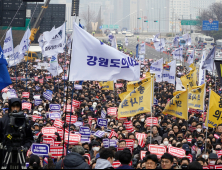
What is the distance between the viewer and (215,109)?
10203 mm

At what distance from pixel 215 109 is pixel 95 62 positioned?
11.2 ft

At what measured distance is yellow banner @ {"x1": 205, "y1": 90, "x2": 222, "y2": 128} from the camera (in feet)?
33.2

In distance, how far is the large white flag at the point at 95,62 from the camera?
7.89 metres

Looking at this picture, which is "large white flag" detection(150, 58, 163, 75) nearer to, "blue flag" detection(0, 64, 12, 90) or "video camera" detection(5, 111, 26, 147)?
"blue flag" detection(0, 64, 12, 90)

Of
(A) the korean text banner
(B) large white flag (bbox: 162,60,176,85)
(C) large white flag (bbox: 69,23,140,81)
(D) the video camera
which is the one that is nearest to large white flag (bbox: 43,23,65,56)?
(B) large white flag (bbox: 162,60,176,85)

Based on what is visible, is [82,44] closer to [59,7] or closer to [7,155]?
[7,155]

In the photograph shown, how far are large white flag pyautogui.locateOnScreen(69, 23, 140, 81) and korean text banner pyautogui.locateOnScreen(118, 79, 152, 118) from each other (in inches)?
39.3

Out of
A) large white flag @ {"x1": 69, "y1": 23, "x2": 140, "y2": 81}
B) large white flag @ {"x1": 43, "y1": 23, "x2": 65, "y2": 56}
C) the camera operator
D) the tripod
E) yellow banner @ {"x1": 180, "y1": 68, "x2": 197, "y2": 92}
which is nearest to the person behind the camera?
the tripod

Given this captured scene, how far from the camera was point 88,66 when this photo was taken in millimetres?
8086

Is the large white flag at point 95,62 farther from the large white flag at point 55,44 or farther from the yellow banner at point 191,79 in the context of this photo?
the large white flag at point 55,44

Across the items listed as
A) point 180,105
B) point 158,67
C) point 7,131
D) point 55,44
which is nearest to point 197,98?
point 180,105

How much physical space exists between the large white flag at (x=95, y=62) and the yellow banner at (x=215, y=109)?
7.11 ft

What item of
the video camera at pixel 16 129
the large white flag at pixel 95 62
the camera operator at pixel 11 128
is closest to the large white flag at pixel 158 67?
the large white flag at pixel 95 62

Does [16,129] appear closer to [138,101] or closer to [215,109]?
[138,101]
